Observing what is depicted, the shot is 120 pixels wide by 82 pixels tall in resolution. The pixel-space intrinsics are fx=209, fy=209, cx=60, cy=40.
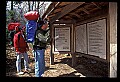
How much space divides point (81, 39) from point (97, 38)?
1.86 m

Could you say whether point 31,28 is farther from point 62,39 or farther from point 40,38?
point 62,39

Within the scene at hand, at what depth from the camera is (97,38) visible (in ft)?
18.4

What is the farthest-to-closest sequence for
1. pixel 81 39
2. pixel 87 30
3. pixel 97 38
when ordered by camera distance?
1. pixel 81 39
2. pixel 87 30
3. pixel 97 38

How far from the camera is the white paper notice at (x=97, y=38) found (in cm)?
515

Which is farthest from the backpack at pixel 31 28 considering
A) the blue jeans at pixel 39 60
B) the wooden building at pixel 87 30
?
the wooden building at pixel 87 30

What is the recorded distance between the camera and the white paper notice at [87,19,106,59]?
16.9 feet

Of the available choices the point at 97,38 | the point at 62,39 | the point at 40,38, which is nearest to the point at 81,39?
the point at 62,39

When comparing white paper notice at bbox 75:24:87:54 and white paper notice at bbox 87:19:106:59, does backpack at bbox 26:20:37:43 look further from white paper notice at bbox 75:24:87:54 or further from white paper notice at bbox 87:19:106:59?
white paper notice at bbox 75:24:87:54

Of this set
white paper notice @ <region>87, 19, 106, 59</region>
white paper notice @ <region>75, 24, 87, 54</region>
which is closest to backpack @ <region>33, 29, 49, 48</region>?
white paper notice @ <region>87, 19, 106, 59</region>

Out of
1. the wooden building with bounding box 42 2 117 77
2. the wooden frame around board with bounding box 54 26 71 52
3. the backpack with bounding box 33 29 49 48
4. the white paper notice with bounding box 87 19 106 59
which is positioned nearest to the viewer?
the wooden building with bounding box 42 2 117 77

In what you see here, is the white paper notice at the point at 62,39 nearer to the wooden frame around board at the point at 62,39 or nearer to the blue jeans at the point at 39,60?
the wooden frame around board at the point at 62,39

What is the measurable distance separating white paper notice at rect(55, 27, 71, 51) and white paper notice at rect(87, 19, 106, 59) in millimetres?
1434

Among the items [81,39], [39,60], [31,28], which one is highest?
[31,28]
